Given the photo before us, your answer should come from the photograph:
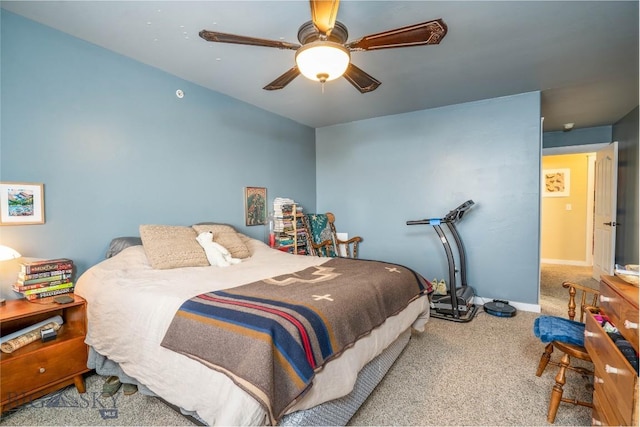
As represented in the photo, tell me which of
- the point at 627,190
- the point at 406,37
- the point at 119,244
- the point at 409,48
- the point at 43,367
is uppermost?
the point at 409,48

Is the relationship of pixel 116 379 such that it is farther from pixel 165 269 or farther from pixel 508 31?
pixel 508 31

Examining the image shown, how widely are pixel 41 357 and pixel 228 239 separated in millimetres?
1521

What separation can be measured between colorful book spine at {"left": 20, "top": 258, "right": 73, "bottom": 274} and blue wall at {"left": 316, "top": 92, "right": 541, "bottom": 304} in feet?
11.4

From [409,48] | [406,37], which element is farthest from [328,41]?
[409,48]

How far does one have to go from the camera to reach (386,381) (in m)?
2.15

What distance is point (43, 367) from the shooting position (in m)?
1.83

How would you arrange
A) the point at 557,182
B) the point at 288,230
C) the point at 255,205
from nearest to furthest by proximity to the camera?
the point at 255,205, the point at 288,230, the point at 557,182

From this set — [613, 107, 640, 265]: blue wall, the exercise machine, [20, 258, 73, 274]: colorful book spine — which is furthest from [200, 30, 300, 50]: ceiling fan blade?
[613, 107, 640, 265]: blue wall

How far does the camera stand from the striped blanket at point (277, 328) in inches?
48.2

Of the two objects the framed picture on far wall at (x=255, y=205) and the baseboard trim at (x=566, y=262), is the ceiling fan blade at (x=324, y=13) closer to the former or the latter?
the framed picture on far wall at (x=255, y=205)

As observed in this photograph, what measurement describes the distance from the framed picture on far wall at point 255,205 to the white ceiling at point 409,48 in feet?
3.66

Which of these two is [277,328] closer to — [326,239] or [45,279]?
[45,279]

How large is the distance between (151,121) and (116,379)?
7.05ft

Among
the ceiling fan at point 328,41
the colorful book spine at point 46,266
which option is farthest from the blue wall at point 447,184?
the colorful book spine at point 46,266
